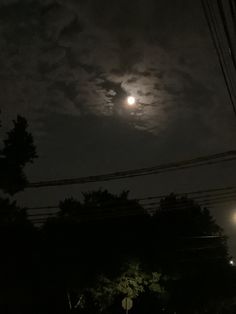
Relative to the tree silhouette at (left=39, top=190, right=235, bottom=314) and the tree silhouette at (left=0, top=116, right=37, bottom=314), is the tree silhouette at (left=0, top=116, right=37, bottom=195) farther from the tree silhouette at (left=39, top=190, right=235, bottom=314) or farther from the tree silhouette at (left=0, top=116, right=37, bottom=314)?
the tree silhouette at (left=39, top=190, right=235, bottom=314)

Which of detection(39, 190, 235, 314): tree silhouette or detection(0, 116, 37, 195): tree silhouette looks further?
detection(39, 190, 235, 314): tree silhouette

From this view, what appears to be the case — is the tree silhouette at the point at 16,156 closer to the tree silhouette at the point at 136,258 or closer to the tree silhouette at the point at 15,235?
the tree silhouette at the point at 15,235

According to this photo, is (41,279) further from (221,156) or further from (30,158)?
(221,156)

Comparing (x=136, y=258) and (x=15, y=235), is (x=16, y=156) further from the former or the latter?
(x=136, y=258)

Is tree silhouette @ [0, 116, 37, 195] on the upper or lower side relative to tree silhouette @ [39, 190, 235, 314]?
upper

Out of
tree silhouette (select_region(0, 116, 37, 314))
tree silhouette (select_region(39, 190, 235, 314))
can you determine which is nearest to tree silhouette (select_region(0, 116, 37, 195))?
tree silhouette (select_region(0, 116, 37, 314))

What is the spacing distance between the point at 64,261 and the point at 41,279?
6.52 feet

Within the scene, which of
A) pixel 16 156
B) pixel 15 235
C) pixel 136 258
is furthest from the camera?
pixel 136 258

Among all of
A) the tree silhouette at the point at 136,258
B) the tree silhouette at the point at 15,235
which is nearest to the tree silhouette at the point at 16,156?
the tree silhouette at the point at 15,235

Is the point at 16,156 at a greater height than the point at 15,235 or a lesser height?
greater

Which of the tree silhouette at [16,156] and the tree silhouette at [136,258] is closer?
the tree silhouette at [16,156]

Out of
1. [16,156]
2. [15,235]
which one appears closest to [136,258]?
[15,235]

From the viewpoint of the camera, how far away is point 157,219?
128ft

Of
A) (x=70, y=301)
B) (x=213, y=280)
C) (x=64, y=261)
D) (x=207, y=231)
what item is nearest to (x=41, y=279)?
(x=64, y=261)
